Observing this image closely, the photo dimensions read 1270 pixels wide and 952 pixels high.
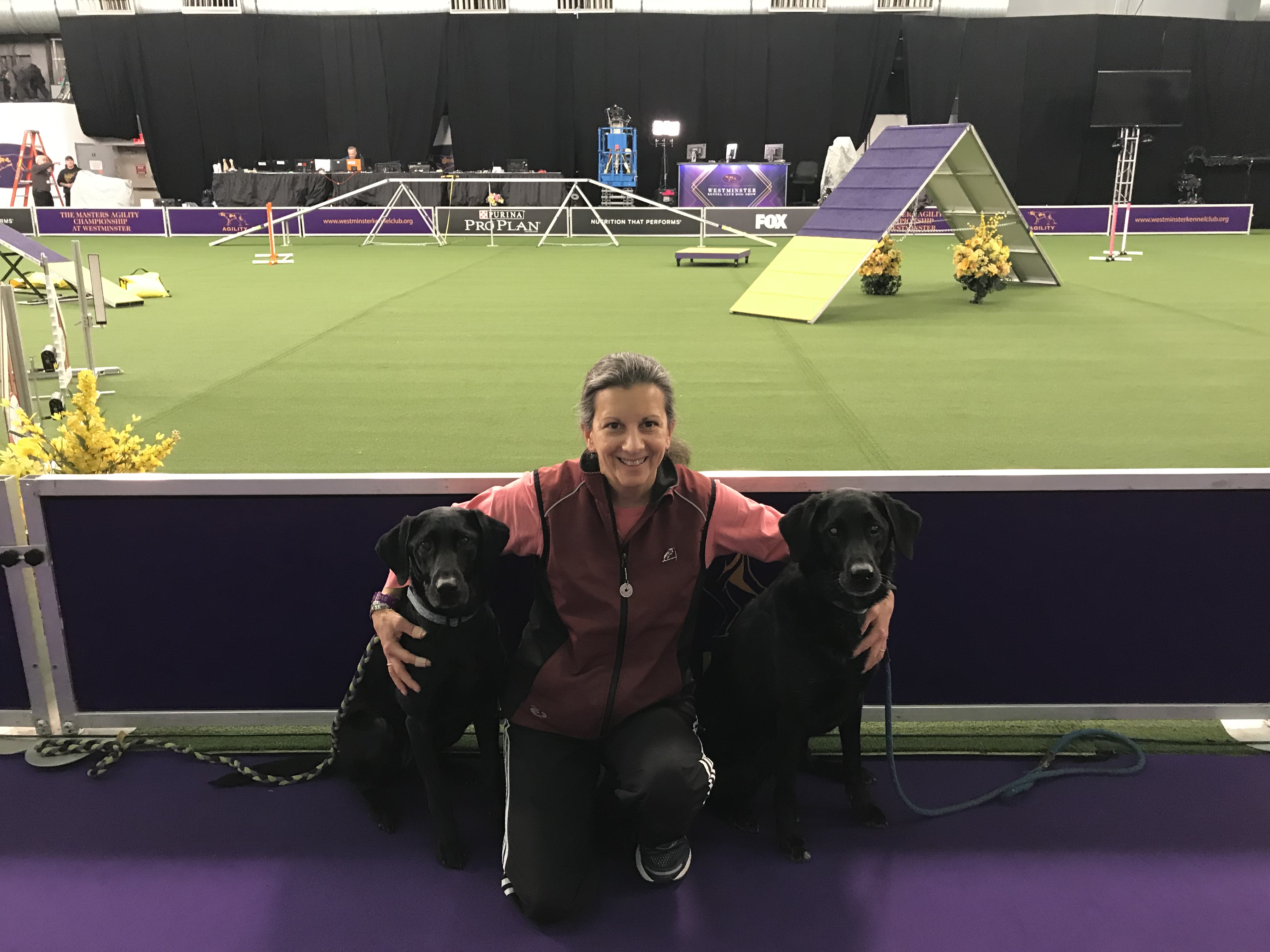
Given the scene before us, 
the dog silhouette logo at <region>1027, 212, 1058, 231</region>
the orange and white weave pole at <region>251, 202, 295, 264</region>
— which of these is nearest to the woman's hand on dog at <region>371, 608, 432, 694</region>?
the orange and white weave pole at <region>251, 202, 295, 264</region>

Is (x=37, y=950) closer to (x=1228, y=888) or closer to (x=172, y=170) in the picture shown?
(x=1228, y=888)

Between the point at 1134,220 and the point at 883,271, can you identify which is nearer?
the point at 883,271

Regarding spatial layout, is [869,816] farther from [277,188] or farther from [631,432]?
[277,188]

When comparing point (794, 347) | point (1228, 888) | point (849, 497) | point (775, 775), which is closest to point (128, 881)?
point (775, 775)

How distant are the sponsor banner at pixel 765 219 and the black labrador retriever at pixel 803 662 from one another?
17191 millimetres

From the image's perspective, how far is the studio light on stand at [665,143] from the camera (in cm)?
2111

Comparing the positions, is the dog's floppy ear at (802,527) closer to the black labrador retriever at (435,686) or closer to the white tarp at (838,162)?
the black labrador retriever at (435,686)

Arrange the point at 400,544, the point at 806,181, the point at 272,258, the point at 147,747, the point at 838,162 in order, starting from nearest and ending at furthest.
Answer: the point at 400,544
the point at 147,747
the point at 272,258
the point at 806,181
the point at 838,162

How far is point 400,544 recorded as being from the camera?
1979mm

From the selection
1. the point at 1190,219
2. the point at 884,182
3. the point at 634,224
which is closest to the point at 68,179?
the point at 634,224

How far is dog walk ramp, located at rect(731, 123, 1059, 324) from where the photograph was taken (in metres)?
8.95

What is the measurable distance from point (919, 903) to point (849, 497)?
91 centimetres

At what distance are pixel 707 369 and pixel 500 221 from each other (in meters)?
13.2

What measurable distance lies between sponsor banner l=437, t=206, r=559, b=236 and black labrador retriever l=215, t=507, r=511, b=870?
56.8 ft
